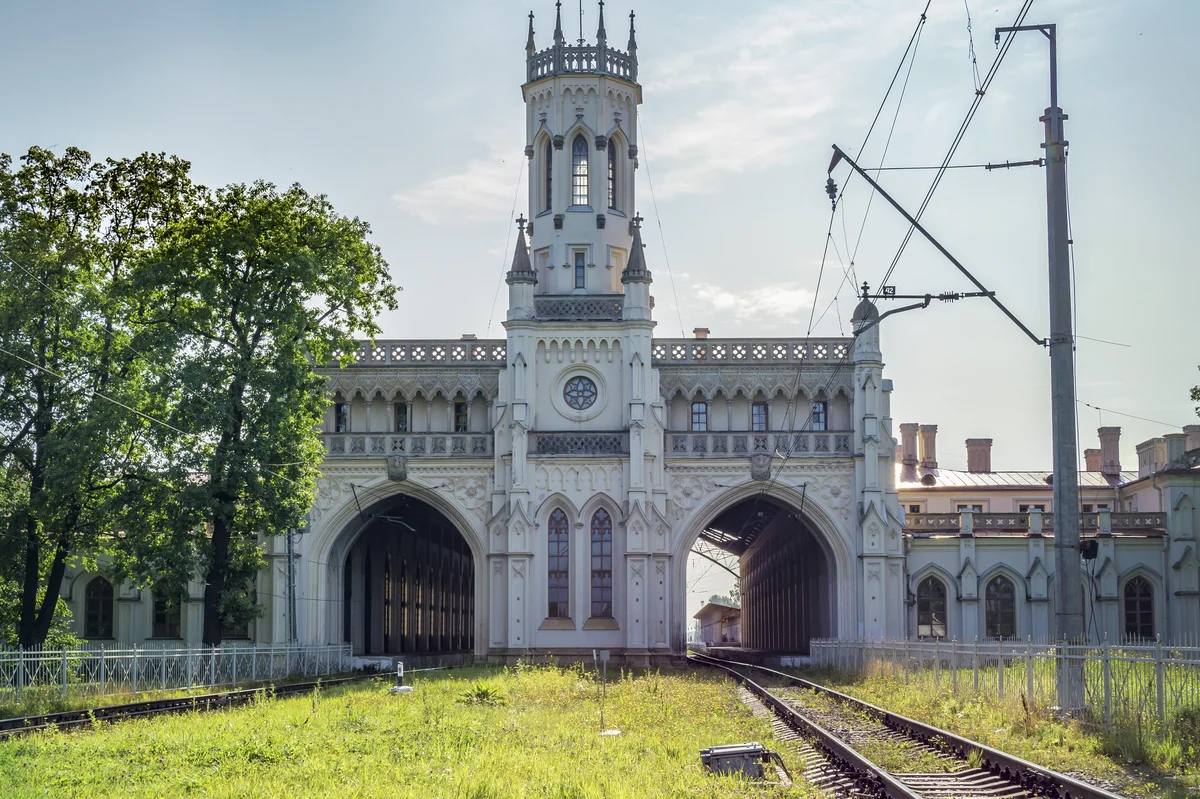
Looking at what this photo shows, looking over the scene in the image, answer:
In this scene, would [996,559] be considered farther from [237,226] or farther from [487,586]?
[237,226]

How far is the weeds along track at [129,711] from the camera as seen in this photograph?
933 inches

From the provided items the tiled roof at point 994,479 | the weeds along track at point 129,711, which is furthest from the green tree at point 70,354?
the tiled roof at point 994,479

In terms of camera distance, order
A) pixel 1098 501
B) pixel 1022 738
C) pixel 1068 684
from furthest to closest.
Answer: pixel 1098 501
pixel 1068 684
pixel 1022 738

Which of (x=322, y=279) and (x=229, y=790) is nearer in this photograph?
(x=229, y=790)

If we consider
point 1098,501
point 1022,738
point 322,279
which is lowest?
point 1022,738

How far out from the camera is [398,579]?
65188 mm

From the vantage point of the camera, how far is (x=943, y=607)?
57344 mm

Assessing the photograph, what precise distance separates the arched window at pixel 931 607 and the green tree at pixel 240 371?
81.5 feet

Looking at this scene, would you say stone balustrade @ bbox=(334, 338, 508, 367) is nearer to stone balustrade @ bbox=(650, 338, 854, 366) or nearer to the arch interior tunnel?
stone balustrade @ bbox=(650, 338, 854, 366)

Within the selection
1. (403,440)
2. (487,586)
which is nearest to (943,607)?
(487,586)

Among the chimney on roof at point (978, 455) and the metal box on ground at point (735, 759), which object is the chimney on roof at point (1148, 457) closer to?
the chimney on roof at point (978, 455)

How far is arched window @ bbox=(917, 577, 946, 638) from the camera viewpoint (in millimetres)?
57219

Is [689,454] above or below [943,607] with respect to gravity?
above

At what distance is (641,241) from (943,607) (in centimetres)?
1778
